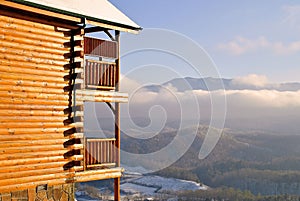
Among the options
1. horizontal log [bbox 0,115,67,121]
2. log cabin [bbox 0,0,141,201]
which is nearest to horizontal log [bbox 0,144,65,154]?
log cabin [bbox 0,0,141,201]

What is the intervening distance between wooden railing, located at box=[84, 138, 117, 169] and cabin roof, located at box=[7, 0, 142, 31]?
4.46 m

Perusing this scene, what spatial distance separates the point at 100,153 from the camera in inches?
645

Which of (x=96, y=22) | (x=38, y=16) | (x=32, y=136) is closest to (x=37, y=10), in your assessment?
(x=38, y=16)

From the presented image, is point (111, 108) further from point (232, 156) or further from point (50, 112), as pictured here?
point (232, 156)

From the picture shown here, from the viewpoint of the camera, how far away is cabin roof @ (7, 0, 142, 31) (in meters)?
14.5

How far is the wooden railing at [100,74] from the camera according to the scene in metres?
16.2

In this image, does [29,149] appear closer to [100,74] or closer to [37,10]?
[100,74]

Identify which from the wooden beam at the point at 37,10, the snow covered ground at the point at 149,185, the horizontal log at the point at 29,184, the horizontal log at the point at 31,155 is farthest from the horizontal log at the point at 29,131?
the snow covered ground at the point at 149,185

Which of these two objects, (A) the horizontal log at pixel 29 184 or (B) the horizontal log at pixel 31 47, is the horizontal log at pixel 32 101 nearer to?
(B) the horizontal log at pixel 31 47

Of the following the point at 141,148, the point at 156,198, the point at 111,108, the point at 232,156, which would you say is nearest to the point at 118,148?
the point at 111,108

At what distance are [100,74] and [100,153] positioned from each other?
2.95 meters

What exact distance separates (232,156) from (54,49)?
558 ft

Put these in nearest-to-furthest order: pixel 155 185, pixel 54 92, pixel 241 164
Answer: pixel 54 92 < pixel 155 185 < pixel 241 164

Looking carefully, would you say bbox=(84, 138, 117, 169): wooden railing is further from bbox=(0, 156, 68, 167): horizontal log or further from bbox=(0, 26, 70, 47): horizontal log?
bbox=(0, 26, 70, 47): horizontal log
